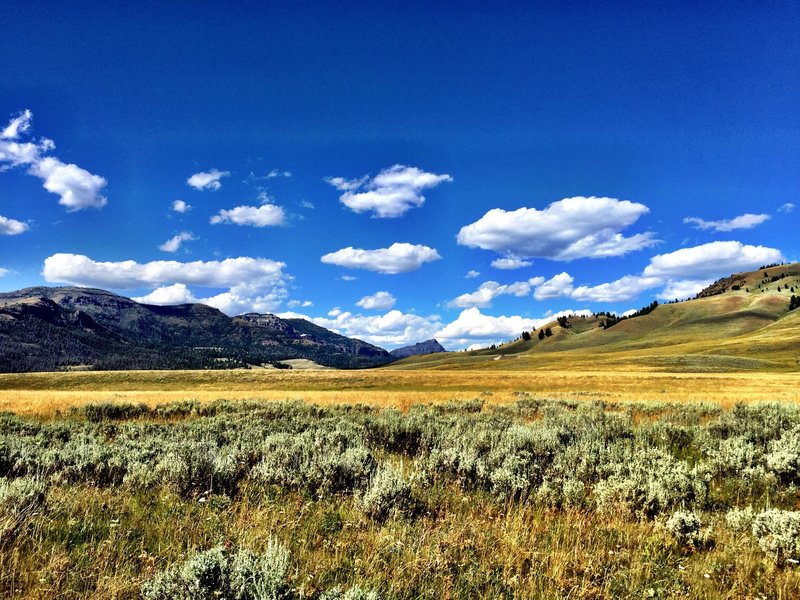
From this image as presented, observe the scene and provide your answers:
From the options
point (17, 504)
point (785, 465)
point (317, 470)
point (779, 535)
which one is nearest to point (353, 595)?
point (317, 470)

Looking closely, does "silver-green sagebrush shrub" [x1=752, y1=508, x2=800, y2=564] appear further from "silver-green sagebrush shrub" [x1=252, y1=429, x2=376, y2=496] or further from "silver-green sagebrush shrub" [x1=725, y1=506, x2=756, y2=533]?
"silver-green sagebrush shrub" [x1=252, y1=429, x2=376, y2=496]

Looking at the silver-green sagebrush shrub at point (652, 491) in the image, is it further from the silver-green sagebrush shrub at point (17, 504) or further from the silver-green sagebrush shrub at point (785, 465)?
the silver-green sagebrush shrub at point (17, 504)

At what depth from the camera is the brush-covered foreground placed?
4355 millimetres

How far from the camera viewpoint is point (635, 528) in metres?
6.23

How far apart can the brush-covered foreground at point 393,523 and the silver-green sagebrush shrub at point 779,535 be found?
0.9 inches

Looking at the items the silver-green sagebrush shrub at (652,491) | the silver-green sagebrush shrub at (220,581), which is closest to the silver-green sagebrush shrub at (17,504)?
the silver-green sagebrush shrub at (220,581)

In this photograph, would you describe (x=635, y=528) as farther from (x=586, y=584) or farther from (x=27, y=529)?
(x=27, y=529)

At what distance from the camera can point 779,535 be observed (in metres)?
5.45

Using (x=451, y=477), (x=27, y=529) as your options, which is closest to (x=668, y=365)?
(x=451, y=477)

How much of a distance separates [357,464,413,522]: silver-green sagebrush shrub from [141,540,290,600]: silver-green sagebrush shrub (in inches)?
105

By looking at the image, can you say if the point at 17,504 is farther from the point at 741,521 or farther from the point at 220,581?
the point at 741,521

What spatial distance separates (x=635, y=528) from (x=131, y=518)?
291 inches

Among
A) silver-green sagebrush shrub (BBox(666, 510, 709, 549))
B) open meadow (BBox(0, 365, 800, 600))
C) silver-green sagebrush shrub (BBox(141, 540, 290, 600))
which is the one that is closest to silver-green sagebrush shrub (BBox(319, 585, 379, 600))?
open meadow (BBox(0, 365, 800, 600))

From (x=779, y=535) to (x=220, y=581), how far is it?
6.78 metres
